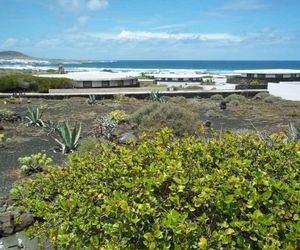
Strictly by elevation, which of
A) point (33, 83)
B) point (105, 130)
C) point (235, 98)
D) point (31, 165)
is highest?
point (33, 83)

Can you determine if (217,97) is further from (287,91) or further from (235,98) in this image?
(287,91)

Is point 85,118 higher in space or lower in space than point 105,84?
lower

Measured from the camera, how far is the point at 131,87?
101 ft

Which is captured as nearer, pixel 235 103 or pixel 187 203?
pixel 187 203

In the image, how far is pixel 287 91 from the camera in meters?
27.9

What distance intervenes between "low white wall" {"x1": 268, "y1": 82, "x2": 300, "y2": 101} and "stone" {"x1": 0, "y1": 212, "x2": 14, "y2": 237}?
77.3 ft

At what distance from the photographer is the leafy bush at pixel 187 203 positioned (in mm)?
2812

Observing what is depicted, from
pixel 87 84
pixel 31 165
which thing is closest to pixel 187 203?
pixel 31 165

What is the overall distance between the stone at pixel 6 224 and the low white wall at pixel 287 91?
77.3ft

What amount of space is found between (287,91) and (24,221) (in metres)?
23.9

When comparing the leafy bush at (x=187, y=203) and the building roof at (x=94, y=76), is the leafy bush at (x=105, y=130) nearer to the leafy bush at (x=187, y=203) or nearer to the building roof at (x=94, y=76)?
the leafy bush at (x=187, y=203)

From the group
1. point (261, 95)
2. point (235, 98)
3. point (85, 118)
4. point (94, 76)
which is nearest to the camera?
point (85, 118)

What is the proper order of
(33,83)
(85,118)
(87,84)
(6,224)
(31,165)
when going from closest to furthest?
(6,224)
(31,165)
(85,118)
(33,83)
(87,84)

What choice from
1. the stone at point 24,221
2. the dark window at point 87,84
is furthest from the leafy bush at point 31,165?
the dark window at point 87,84
